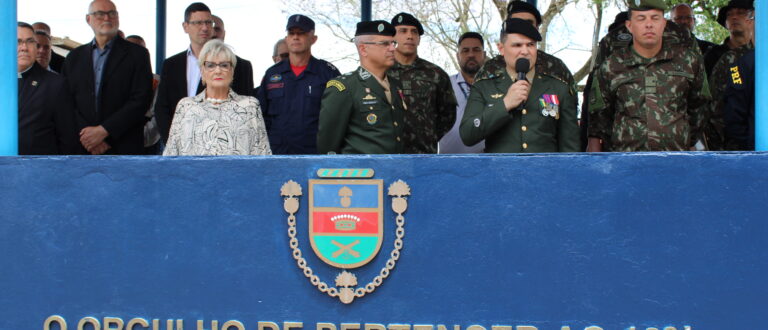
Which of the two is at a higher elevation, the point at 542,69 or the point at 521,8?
the point at 521,8

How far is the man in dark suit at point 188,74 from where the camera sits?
5.05 m

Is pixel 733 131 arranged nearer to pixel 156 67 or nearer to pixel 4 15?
pixel 4 15

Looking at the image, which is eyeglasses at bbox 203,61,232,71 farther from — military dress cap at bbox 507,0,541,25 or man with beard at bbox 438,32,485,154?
man with beard at bbox 438,32,485,154

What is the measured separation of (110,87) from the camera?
5129 millimetres

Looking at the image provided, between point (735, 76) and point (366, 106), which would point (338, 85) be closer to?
point (366, 106)

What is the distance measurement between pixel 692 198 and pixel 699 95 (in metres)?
1.40

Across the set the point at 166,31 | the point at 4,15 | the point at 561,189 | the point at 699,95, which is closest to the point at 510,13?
the point at 699,95

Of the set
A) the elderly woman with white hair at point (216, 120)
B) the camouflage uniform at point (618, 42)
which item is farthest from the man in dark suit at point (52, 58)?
the camouflage uniform at point (618, 42)

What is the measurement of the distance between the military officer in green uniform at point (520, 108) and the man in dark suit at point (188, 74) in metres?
1.66

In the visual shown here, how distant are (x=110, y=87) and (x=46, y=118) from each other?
400 millimetres

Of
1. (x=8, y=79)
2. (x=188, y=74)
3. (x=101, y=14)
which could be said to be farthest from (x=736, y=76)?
(x=101, y=14)

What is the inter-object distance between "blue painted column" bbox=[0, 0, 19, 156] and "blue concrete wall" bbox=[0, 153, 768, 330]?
113 mm

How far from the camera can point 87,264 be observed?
3.29m

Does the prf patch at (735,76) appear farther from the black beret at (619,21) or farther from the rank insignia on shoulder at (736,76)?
the black beret at (619,21)
